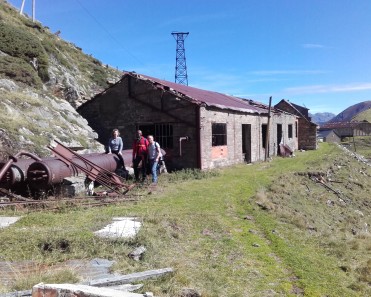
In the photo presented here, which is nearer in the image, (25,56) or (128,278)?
(128,278)

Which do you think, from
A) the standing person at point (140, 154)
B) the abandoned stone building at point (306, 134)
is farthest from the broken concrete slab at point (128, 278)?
the abandoned stone building at point (306, 134)

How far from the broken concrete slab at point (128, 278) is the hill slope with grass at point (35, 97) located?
974 cm

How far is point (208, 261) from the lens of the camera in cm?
654

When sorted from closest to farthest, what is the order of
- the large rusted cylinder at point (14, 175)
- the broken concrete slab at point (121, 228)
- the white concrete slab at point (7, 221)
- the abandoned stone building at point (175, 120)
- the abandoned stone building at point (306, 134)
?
the broken concrete slab at point (121, 228), the white concrete slab at point (7, 221), the large rusted cylinder at point (14, 175), the abandoned stone building at point (175, 120), the abandoned stone building at point (306, 134)

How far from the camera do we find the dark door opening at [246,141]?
22.4 meters

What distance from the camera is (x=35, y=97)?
63.4 feet

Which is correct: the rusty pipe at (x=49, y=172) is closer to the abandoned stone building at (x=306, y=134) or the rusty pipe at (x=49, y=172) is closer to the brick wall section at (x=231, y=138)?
the brick wall section at (x=231, y=138)

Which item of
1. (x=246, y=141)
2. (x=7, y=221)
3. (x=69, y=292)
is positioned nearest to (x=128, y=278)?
(x=69, y=292)

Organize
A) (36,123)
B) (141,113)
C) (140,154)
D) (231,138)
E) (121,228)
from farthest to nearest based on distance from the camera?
(231,138)
(141,113)
(36,123)
(140,154)
(121,228)

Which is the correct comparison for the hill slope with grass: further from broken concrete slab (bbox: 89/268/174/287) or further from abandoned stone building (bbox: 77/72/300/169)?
broken concrete slab (bbox: 89/268/174/287)

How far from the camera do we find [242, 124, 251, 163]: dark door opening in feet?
73.6

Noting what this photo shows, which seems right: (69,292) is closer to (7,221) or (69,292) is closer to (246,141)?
(7,221)

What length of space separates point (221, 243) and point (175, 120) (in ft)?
34.6

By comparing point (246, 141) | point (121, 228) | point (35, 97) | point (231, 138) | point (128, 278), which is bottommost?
point (128, 278)
